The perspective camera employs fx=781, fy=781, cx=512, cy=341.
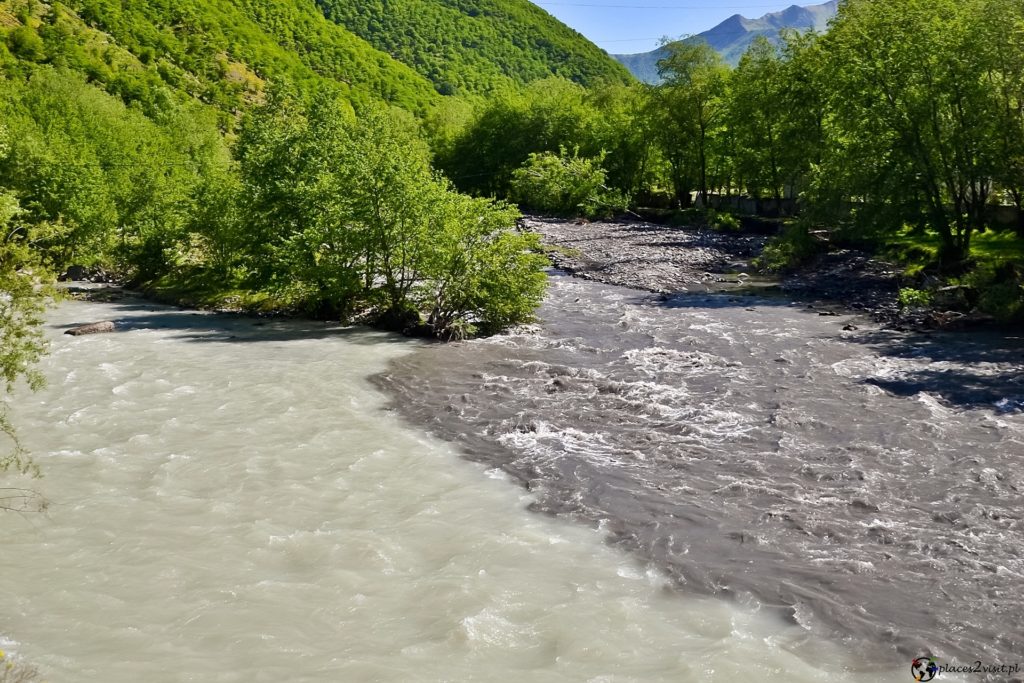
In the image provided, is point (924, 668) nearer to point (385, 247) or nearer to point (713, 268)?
point (385, 247)

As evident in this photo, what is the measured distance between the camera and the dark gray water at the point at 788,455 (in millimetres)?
9797

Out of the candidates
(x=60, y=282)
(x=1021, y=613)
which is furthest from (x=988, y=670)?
(x=60, y=282)

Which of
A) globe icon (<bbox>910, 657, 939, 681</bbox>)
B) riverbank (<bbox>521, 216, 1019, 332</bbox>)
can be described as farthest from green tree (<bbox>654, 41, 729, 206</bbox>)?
globe icon (<bbox>910, 657, 939, 681</bbox>)

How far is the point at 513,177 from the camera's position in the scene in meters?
83.5

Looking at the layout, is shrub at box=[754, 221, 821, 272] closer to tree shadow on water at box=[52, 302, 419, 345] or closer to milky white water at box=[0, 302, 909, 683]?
tree shadow on water at box=[52, 302, 419, 345]

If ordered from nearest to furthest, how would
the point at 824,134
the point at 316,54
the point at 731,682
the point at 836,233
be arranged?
the point at 731,682 < the point at 836,233 < the point at 824,134 < the point at 316,54

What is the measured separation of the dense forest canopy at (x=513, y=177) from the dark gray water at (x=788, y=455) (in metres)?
5.22

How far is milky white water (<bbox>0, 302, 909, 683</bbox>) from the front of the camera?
8414 millimetres

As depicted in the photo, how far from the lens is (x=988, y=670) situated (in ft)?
27.0

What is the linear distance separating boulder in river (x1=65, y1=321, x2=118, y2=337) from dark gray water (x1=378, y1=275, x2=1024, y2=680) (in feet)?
38.2

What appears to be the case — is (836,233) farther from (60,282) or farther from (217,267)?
(60,282)

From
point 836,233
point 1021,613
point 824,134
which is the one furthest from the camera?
point 824,134

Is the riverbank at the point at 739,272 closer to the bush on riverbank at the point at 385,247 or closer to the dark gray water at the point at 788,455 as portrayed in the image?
the dark gray water at the point at 788,455

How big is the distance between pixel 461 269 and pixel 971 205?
27246 mm
